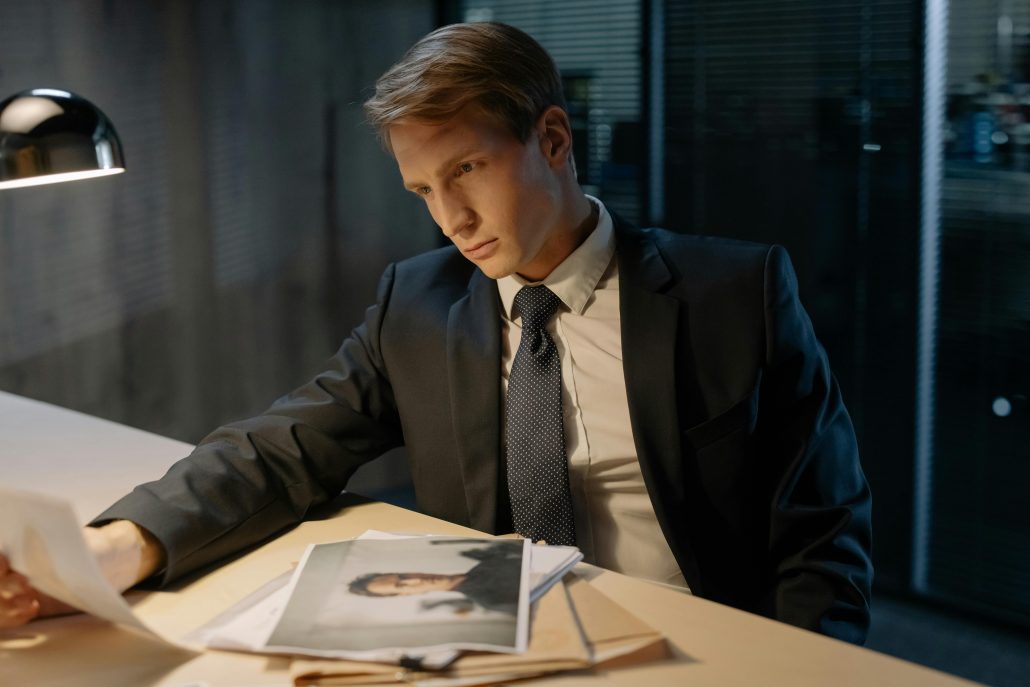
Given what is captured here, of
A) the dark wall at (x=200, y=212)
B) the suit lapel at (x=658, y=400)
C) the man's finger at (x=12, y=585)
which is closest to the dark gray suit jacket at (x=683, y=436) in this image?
the suit lapel at (x=658, y=400)

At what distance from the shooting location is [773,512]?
4.88 feet

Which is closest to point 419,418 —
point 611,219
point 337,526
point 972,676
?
point 337,526

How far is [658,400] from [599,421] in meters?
0.11

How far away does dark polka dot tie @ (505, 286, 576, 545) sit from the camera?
5.04ft

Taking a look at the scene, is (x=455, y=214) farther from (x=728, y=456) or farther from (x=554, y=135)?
(x=728, y=456)

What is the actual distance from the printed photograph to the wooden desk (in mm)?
57

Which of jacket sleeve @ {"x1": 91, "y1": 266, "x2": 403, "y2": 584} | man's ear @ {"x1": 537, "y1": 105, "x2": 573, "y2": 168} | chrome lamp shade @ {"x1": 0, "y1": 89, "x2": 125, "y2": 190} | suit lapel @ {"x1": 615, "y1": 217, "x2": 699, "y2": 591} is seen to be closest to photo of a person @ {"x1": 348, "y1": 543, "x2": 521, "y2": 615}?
jacket sleeve @ {"x1": 91, "y1": 266, "x2": 403, "y2": 584}

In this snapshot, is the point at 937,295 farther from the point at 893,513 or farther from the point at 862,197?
→ the point at 893,513

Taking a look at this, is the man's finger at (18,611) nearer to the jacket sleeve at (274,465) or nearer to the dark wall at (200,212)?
the jacket sleeve at (274,465)

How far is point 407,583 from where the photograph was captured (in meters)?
1.12

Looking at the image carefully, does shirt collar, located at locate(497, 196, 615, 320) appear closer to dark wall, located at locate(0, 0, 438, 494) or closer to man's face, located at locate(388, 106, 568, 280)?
man's face, located at locate(388, 106, 568, 280)

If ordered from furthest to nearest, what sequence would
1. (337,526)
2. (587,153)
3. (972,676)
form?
(587,153) → (972,676) → (337,526)

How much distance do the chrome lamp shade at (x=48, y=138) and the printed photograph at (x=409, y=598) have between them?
795mm

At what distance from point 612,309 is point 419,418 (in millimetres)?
360
